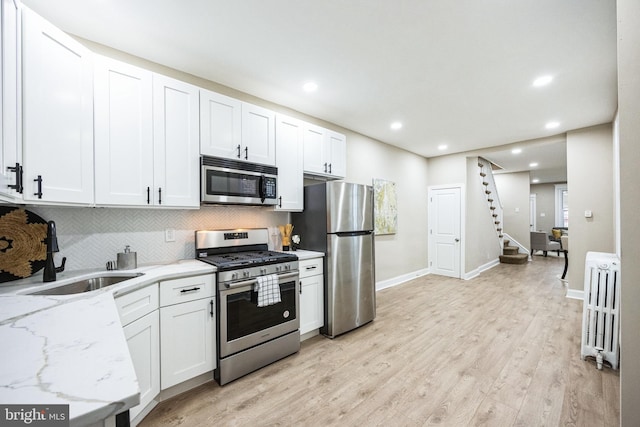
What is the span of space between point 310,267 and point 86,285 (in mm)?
1838

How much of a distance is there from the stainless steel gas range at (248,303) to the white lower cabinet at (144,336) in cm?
44

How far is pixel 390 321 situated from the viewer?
11.5 feet

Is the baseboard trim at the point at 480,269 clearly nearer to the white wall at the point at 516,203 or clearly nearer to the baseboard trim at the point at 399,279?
the baseboard trim at the point at 399,279

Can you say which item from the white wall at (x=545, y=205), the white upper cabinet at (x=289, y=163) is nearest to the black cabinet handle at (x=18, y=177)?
the white upper cabinet at (x=289, y=163)

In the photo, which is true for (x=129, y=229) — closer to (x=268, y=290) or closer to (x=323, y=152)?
(x=268, y=290)

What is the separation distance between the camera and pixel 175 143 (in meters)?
2.27

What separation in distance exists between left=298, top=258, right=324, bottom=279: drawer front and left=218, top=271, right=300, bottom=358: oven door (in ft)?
0.51

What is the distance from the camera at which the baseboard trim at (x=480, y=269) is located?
571 cm

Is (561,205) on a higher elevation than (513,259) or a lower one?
higher

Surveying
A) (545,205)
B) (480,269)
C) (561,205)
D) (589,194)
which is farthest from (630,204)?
(545,205)

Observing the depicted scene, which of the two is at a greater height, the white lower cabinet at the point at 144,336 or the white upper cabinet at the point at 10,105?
the white upper cabinet at the point at 10,105

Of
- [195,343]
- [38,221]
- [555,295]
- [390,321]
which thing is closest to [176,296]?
[195,343]

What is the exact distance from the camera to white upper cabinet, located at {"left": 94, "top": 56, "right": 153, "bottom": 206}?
6.30 ft

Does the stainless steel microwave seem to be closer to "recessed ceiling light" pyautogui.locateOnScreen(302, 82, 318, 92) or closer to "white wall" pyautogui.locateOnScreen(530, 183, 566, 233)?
"recessed ceiling light" pyautogui.locateOnScreen(302, 82, 318, 92)
